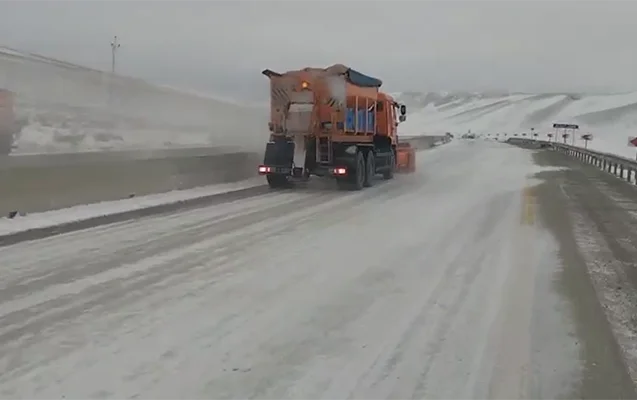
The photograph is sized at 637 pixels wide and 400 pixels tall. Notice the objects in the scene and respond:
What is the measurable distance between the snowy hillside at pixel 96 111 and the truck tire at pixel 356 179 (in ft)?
28.1

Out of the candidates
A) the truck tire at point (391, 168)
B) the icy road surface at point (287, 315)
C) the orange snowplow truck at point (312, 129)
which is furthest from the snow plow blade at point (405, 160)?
the icy road surface at point (287, 315)

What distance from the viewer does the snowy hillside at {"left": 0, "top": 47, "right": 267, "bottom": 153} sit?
27797 mm

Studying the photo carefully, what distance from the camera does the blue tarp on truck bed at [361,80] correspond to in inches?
836

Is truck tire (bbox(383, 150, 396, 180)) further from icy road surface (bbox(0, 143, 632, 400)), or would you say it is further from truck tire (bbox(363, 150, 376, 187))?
icy road surface (bbox(0, 143, 632, 400))

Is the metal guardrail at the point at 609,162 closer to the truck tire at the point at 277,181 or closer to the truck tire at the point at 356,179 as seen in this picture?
the truck tire at the point at 356,179

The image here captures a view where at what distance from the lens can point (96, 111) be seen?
3086 centimetres

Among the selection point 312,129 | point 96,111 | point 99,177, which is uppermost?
point 96,111

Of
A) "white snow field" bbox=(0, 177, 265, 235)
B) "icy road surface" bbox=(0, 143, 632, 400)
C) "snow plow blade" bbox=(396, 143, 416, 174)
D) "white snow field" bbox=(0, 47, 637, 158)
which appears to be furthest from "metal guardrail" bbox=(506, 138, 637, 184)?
"icy road surface" bbox=(0, 143, 632, 400)

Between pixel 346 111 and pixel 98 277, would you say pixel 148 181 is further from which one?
pixel 98 277

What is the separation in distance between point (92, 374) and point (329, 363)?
1690 millimetres

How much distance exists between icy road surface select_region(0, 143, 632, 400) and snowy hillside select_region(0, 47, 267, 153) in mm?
17925

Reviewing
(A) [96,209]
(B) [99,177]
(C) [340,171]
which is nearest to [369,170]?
(C) [340,171]

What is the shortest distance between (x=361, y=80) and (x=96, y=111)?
13714 mm

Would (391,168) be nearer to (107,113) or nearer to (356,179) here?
(356,179)
